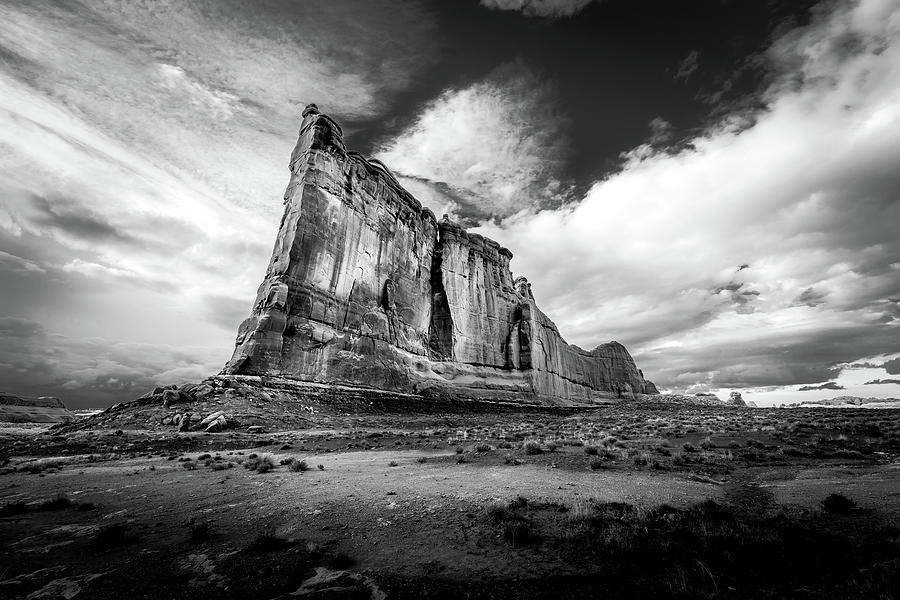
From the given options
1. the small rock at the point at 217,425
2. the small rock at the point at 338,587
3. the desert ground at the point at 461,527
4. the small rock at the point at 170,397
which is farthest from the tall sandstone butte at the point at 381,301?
the small rock at the point at 338,587

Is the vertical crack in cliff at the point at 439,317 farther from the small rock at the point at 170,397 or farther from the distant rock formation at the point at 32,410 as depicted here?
the distant rock formation at the point at 32,410

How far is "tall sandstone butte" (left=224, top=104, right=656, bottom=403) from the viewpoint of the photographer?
33750mm

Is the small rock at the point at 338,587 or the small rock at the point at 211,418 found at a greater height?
the small rock at the point at 211,418

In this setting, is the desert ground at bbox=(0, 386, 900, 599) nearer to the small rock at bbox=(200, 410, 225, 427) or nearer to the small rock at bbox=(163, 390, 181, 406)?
the small rock at bbox=(200, 410, 225, 427)

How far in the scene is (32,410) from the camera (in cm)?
6956

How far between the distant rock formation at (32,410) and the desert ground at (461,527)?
68.8m

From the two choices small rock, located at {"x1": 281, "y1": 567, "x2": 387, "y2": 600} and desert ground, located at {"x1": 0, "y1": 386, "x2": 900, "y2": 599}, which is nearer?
small rock, located at {"x1": 281, "y1": 567, "x2": 387, "y2": 600}

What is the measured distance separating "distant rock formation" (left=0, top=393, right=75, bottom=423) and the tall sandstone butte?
160ft

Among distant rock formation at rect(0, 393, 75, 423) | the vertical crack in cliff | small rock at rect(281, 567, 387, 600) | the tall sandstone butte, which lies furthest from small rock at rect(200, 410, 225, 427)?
distant rock formation at rect(0, 393, 75, 423)

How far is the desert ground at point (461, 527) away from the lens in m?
3.94

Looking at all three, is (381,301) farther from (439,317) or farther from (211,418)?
(211,418)

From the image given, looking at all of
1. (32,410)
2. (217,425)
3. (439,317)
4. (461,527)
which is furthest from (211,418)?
(32,410)

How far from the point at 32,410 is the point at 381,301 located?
253 ft

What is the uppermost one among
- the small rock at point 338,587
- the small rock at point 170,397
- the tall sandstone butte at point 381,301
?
the tall sandstone butte at point 381,301
